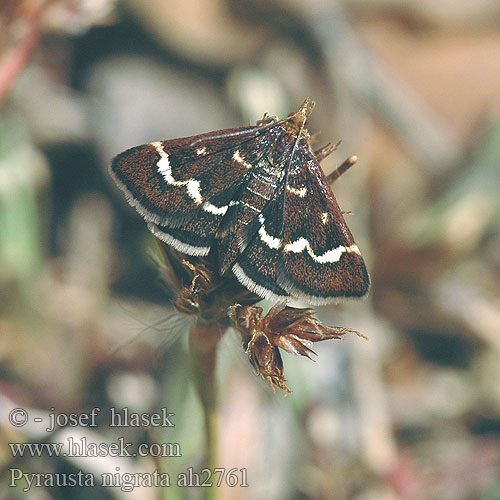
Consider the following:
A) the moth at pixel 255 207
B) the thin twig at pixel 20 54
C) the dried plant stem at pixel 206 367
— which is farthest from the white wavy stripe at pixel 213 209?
the thin twig at pixel 20 54

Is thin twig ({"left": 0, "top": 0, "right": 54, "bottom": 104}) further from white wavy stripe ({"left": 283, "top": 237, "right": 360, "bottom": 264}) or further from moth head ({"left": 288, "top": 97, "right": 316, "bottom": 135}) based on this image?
white wavy stripe ({"left": 283, "top": 237, "right": 360, "bottom": 264})

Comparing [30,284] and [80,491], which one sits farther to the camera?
[30,284]

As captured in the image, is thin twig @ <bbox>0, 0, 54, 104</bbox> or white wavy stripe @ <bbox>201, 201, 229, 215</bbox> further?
thin twig @ <bbox>0, 0, 54, 104</bbox>

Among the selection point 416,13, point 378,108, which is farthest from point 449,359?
point 416,13

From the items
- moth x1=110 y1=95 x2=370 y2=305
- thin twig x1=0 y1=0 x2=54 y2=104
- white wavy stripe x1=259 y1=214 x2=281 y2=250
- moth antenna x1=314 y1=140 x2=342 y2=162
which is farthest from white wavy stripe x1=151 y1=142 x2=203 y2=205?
thin twig x1=0 y1=0 x2=54 y2=104

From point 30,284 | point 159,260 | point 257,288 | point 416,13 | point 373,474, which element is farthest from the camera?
→ point 416,13

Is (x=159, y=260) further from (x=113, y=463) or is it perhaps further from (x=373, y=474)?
(x=373, y=474)

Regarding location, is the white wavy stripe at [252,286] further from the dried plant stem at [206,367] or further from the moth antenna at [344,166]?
the moth antenna at [344,166]
